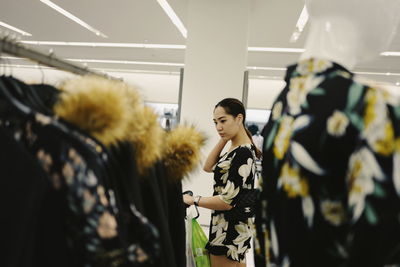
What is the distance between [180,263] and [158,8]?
15.0 ft

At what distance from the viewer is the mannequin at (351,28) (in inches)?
30.1

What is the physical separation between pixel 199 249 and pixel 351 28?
144 centimetres

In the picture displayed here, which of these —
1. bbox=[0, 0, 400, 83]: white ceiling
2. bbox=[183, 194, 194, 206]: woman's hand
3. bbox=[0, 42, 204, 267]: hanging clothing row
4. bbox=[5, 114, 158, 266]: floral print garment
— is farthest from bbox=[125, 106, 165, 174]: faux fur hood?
bbox=[0, 0, 400, 83]: white ceiling

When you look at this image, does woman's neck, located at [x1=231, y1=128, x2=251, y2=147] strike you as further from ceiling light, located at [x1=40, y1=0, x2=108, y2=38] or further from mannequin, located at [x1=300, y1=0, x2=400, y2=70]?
ceiling light, located at [x1=40, y1=0, x2=108, y2=38]

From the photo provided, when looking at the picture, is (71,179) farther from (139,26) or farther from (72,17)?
(72,17)

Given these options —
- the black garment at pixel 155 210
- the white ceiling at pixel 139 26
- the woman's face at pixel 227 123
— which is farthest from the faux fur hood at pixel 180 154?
the white ceiling at pixel 139 26

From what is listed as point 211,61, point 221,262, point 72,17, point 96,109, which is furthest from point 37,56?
point 72,17

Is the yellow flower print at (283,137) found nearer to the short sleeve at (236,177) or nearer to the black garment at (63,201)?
the black garment at (63,201)

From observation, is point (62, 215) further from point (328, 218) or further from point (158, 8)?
point (158, 8)

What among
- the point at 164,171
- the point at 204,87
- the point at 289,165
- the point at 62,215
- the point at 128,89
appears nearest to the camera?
the point at 62,215

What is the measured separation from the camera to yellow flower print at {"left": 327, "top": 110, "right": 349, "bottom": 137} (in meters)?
0.67

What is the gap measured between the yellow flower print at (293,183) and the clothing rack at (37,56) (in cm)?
66

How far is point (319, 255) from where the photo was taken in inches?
27.7

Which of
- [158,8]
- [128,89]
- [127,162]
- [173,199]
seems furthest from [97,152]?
[158,8]
